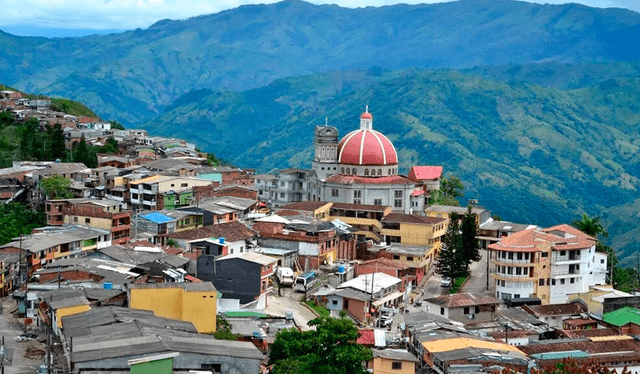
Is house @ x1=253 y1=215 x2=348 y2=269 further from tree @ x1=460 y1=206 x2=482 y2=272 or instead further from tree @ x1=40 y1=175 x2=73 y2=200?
tree @ x1=40 y1=175 x2=73 y2=200

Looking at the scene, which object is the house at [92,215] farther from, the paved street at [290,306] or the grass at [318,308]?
the grass at [318,308]

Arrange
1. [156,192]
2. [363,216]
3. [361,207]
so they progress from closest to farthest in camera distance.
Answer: [156,192]
[363,216]
[361,207]

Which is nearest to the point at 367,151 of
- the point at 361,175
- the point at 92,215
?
the point at 361,175

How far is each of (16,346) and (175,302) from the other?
5.83 m

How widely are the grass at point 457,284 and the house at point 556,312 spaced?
4.81 meters

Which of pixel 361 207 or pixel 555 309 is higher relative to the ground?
pixel 361 207

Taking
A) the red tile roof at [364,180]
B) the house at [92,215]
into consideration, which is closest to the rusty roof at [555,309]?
the red tile roof at [364,180]

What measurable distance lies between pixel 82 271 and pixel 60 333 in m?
7.78

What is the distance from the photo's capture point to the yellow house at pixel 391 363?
119 ft

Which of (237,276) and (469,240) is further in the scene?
(469,240)

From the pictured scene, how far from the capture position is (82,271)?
40.4 metres

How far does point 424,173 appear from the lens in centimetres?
7362

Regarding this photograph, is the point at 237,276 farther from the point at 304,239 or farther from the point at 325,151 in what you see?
the point at 325,151

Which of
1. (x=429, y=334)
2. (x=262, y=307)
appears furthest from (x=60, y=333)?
(x=429, y=334)
